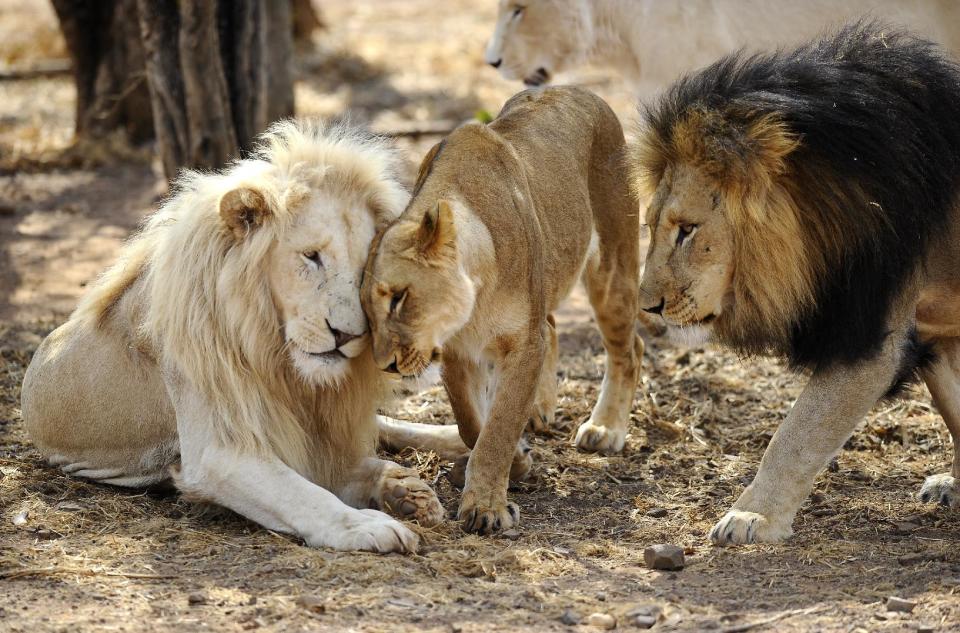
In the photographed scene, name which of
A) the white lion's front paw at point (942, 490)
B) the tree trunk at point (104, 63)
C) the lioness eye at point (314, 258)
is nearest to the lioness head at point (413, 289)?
the lioness eye at point (314, 258)

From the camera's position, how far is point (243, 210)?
11.7ft

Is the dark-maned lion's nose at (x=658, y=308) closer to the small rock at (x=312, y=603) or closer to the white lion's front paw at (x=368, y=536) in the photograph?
the white lion's front paw at (x=368, y=536)

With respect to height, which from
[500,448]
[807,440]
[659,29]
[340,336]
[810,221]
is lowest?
[500,448]

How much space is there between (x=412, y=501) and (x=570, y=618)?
85 centimetres

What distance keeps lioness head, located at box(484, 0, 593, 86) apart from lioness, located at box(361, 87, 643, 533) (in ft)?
6.54

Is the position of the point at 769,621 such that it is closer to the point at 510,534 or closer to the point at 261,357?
the point at 510,534

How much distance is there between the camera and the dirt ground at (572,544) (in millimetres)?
3072

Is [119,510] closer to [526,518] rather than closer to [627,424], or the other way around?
[526,518]

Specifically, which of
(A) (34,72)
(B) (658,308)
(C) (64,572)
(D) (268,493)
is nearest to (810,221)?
(B) (658,308)

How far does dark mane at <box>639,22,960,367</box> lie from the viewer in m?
3.54

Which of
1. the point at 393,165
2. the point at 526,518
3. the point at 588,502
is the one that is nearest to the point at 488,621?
the point at 526,518

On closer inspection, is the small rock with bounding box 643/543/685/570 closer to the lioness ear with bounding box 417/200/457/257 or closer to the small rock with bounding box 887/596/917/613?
the small rock with bounding box 887/596/917/613

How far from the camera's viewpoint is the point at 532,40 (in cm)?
671

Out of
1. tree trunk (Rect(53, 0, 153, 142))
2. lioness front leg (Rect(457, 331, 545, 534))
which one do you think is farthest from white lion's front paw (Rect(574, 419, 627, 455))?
tree trunk (Rect(53, 0, 153, 142))
